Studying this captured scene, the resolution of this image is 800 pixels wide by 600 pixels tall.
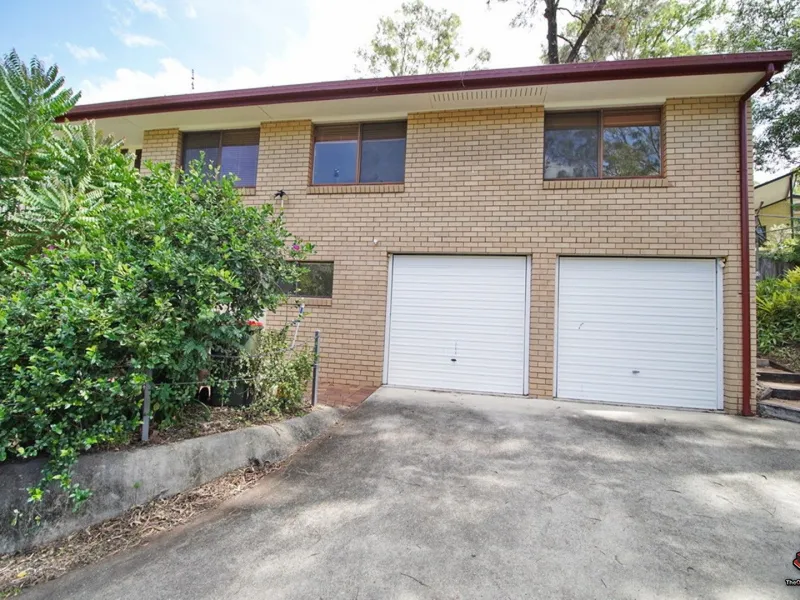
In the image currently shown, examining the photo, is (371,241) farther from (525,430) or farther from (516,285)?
(525,430)

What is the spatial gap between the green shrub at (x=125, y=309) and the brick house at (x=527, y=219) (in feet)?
10.4

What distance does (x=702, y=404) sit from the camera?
19.1 feet

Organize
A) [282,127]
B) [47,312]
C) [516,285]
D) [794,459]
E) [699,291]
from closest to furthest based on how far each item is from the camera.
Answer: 1. [47,312]
2. [794,459]
3. [699,291]
4. [516,285]
5. [282,127]

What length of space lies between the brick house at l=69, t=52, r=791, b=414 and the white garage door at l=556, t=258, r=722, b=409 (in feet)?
0.07

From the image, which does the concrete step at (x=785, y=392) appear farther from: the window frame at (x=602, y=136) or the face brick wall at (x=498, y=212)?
the window frame at (x=602, y=136)

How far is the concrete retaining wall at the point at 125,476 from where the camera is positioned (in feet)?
8.15

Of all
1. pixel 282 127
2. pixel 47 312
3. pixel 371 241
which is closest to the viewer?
pixel 47 312

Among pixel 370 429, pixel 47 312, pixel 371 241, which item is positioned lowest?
pixel 370 429

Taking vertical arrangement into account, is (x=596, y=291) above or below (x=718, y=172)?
below

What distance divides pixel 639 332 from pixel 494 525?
4.73 meters

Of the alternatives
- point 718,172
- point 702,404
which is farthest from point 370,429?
point 718,172

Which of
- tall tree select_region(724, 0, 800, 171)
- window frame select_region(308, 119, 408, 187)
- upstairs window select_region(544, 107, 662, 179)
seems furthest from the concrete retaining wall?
tall tree select_region(724, 0, 800, 171)

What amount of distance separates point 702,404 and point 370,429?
516cm

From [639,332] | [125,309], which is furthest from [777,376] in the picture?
[125,309]
